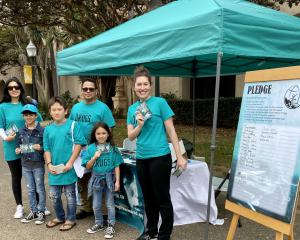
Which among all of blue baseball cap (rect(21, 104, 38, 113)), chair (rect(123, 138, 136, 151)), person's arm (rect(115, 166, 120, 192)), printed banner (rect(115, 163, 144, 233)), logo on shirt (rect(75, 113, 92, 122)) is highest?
blue baseball cap (rect(21, 104, 38, 113))

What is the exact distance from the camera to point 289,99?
3127 mm

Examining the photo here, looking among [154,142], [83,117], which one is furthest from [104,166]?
[154,142]

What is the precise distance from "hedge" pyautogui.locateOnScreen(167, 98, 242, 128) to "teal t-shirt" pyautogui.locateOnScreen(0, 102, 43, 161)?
1004cm

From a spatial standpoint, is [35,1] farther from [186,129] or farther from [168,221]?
[168,221]

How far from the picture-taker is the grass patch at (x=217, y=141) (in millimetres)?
8387

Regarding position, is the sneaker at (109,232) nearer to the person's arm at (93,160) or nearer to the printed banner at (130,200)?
the printed banner at (130,200)

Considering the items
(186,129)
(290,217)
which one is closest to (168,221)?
(290,217)

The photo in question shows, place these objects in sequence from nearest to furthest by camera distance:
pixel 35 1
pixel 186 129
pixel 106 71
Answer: pixel 106 71
pixel 35 1
pixel 186 129

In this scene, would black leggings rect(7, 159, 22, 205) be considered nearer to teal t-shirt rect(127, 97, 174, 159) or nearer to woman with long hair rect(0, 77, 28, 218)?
woman with long hair rect(0, 77, 28, 218)

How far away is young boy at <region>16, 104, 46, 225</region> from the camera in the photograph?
4836 millimetres

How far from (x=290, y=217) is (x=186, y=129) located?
11.8 m

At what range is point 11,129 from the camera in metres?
5.00

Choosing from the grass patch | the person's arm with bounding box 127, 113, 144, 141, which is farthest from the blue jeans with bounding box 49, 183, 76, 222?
the grass patch

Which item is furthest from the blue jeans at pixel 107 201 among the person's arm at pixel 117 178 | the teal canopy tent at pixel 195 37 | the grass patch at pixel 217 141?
the grass patch at pixel 217 141
